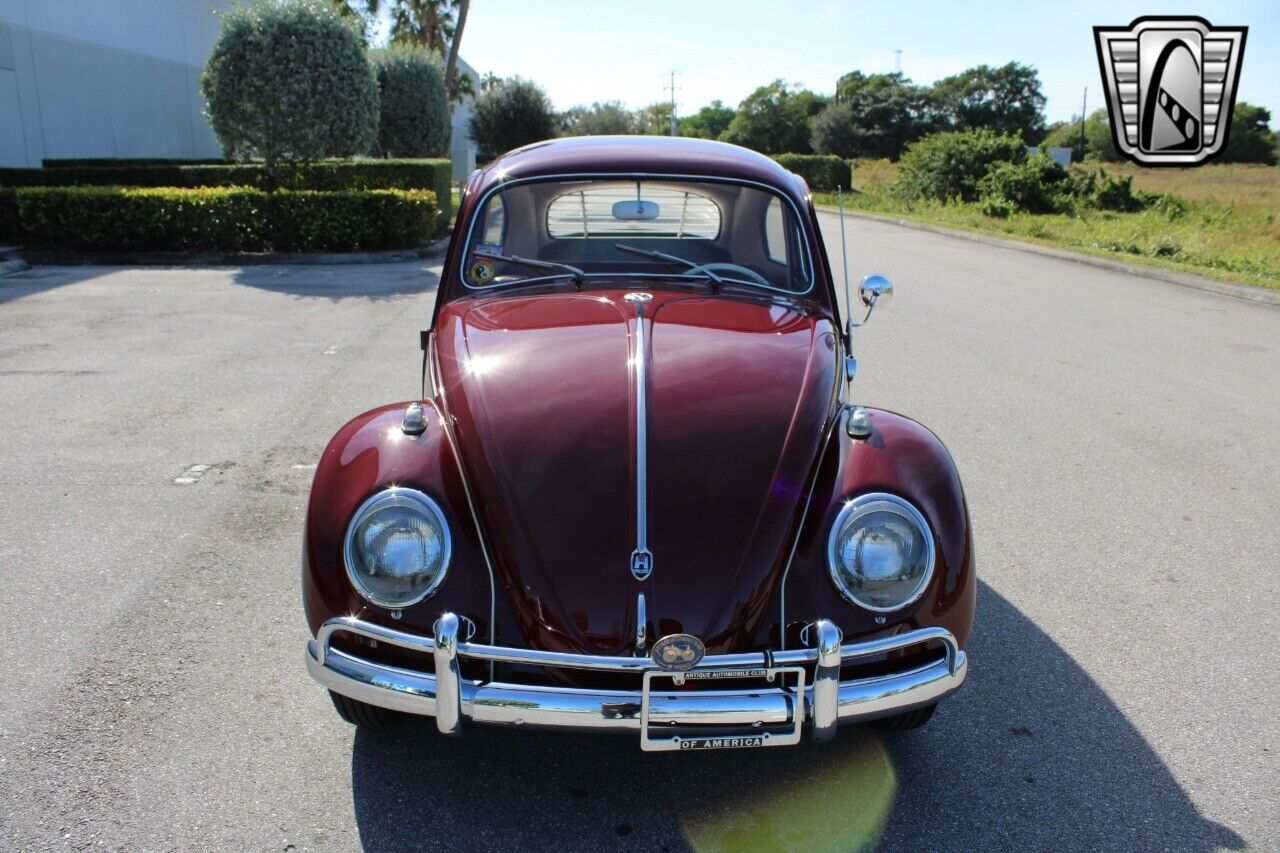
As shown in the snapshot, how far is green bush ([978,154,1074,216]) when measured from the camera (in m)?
25.0

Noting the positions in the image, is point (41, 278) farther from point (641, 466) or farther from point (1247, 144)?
point (1247, 144)

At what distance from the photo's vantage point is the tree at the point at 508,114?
1682 inches

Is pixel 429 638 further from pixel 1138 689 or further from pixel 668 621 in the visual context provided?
pixel 1138 689

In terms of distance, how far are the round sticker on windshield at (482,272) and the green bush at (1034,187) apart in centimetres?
2320

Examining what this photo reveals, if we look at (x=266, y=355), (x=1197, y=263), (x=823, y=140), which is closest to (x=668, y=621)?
(x=266, y=355)

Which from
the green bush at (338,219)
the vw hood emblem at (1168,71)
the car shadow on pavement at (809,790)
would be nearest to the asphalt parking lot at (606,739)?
the car shadow on pavement at (809,790)

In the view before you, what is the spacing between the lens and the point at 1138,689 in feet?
10.4

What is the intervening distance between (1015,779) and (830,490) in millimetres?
950

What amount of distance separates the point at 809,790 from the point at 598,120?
66742mm

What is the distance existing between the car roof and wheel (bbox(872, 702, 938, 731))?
2.03 metres

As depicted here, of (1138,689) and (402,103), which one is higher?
(402,103)

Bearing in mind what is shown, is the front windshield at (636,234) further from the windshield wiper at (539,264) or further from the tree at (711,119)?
the tree at (711,119)

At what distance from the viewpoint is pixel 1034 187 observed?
25.1 m

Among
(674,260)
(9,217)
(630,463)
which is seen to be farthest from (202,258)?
(630,463)
